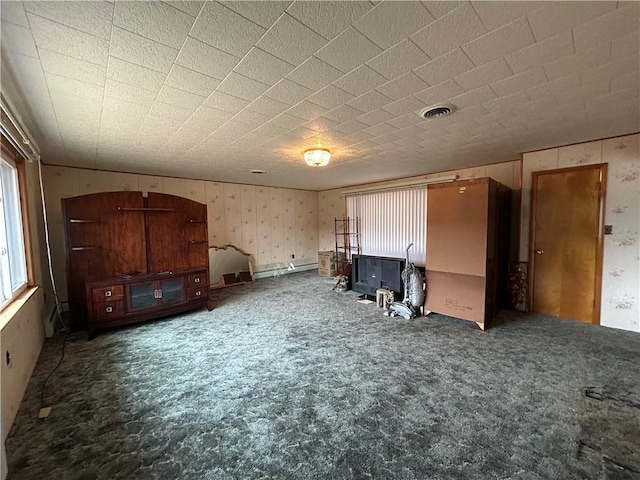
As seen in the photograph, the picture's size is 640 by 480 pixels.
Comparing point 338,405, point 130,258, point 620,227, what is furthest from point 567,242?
point 130,258

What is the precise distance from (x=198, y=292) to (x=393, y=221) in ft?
12.9

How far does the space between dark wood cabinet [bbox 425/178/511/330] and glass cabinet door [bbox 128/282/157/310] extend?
3.83m

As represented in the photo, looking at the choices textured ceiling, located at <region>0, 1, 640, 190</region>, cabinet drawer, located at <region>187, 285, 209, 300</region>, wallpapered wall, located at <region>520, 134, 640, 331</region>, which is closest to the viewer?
textured ceiling, located at <region>0, 1, 640, 190</region>

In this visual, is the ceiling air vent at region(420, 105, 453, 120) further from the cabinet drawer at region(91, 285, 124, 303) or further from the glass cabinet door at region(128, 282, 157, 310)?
the cabinet drawer at region(91, 285, 124, 303)

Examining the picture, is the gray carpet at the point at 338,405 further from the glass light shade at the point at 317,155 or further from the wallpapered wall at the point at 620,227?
the glass light shade at the point at 317,155

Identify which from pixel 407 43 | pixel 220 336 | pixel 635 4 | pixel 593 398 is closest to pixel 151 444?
pixel 220 336

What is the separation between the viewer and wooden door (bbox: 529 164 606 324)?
10.8 feet

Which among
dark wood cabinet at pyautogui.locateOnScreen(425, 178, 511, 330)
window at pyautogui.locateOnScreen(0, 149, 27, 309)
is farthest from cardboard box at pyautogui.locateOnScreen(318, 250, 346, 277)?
window at pyautogui.locateOnScreen(0, 149, 27, 309)

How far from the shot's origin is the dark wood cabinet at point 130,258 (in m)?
3.27

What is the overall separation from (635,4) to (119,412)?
12.3 feet

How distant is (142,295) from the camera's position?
3.48 m

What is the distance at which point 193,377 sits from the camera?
90.6 inches

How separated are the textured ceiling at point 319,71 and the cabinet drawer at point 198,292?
2.08 m

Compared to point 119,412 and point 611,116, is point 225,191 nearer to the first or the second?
point 119,412
